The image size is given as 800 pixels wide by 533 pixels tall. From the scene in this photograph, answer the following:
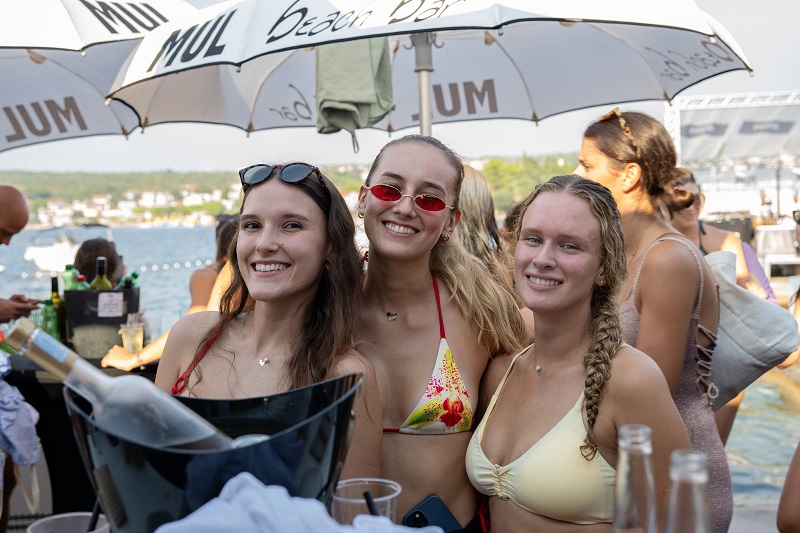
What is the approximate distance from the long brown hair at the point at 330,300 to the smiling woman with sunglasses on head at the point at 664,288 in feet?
3.39

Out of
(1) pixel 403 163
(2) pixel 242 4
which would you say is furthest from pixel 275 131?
(1) pixel 403 163

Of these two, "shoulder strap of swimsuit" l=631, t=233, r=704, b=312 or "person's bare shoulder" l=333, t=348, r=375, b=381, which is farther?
"shoulder strap of swimsuit" l=631, t=233, r=704, b=312

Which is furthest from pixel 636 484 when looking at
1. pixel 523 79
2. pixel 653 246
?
pixel 523 79

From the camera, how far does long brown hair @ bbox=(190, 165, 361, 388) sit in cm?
199

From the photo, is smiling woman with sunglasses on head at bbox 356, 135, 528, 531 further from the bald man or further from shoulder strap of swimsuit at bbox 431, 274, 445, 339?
the bald man

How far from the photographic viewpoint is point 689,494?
899 millimetres

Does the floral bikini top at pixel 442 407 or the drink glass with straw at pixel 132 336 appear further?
the drink glass with straw at pixel 132 336

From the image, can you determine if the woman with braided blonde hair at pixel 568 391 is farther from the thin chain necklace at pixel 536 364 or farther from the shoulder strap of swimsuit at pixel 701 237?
the shoulder strap of swimsuit at pixel 701 237

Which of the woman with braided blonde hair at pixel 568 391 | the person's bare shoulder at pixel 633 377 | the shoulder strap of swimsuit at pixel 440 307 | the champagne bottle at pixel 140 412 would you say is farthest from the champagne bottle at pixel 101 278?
the champagne bottle at pixel 140 412

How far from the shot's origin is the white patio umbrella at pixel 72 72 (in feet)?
15.0

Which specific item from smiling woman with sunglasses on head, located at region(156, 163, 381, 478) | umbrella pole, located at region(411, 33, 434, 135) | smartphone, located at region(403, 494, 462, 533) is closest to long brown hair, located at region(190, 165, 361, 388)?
smiling woman with sunglasses on head, located at region(156, 163, 381, 478)

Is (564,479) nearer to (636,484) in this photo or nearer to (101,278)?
(636,484)

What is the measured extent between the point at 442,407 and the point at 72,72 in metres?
5.14

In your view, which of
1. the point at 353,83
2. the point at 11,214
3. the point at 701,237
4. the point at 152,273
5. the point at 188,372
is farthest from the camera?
the point at 152,273
